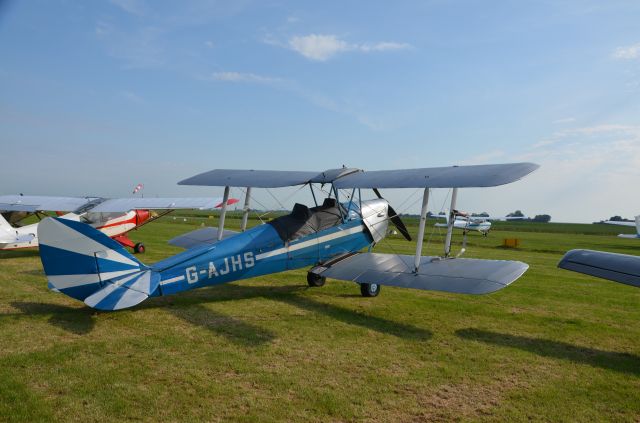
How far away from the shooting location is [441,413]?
3879mm

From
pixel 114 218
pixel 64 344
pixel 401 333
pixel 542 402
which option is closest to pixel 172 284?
pixel 64 344

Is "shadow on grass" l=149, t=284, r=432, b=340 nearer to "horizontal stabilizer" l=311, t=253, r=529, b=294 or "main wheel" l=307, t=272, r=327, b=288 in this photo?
"main wheel" l=307, t=272, r=327, b=288

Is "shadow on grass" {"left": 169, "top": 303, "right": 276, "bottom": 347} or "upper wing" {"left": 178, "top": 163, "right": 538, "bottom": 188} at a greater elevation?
"upper wing" {"left": 178, "top": 163, "right": 538, "bottom": 188}

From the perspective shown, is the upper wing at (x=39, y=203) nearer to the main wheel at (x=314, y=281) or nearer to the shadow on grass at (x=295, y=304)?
the shadow on grass at (x=295, y=304)

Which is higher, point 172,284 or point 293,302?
point 172,284

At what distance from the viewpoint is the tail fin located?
5523mm

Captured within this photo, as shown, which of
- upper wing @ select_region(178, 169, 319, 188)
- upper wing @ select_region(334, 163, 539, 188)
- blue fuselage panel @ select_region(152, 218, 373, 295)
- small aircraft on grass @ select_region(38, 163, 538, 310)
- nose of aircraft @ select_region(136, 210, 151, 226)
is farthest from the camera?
nose of aircraft @ select_region(136, 210, 151, 226)

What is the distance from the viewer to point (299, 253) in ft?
27.9

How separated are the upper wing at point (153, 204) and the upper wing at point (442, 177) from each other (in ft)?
22.5

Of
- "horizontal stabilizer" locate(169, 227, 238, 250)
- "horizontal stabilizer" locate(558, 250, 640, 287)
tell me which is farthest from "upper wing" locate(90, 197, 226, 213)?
"horizontal stabilizer" locate(558, 250, 640, 287)

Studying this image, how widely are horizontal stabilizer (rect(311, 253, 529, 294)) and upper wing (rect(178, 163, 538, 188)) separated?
1.46 metres

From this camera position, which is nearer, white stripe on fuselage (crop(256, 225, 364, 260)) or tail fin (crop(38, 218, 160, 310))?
tail fin (crop(38, 218, 160, 310))

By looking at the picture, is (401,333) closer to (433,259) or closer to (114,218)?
(433,259)

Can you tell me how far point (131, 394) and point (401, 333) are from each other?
3888 millimetres
